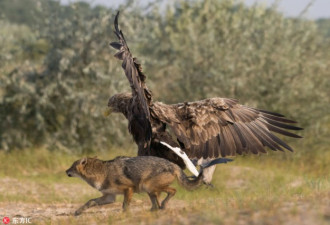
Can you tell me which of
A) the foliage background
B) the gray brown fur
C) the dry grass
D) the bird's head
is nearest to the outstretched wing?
the bird's head

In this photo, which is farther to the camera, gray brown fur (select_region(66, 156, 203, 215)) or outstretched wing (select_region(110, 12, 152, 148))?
outstretched wing (select_region(110, 12, 152, 148))

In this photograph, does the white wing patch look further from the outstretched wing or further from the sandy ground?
the sandy ground

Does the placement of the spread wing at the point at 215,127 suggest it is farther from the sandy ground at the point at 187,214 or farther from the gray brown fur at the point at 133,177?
the sandy ground at the point at 187,214

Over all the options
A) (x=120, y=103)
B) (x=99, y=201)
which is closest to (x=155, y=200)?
(x=99, y=201)

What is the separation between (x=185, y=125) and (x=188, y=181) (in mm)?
1123

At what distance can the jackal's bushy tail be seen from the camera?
7.01 meters

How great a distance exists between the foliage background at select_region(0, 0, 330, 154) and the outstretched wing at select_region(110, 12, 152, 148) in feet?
24.5

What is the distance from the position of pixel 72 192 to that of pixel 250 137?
4.28 m

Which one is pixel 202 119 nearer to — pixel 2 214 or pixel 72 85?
pixel 2 214

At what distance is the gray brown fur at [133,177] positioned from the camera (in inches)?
271

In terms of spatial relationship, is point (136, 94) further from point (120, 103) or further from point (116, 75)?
point (116, 75)

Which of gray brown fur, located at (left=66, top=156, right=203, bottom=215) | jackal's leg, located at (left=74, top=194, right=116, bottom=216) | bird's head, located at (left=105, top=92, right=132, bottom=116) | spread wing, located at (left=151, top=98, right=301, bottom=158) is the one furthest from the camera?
bird's head, located at (left=105, top=92, right=132, bottom=116)

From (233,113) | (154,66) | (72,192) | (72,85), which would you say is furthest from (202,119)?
(154,66)

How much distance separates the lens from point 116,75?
15.9 metres
